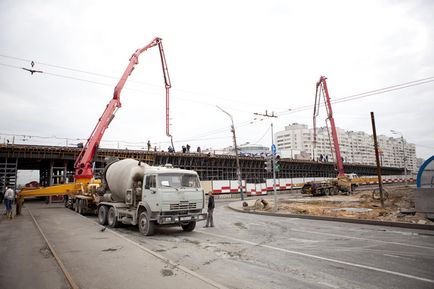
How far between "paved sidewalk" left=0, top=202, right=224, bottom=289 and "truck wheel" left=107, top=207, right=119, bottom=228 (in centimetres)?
242

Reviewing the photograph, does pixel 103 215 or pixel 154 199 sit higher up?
pixel 154 199

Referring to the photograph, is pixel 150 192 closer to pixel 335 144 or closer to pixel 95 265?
pixel 95 265

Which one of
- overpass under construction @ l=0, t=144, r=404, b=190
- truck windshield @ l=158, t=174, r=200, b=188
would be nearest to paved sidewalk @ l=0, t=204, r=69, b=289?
truck windshield @ l=158, t=174, r=200, b=188

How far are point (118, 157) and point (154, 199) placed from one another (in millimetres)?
12129

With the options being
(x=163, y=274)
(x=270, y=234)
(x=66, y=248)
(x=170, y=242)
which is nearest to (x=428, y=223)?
(x=270, y=234)

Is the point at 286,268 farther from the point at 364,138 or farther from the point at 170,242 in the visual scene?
the point at 364,138

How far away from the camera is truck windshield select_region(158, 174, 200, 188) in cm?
1061

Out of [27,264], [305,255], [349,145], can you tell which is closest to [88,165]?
[27,264]

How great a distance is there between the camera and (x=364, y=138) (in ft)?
580

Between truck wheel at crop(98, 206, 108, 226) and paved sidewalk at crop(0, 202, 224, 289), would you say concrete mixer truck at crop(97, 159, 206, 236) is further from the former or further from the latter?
paved sidewalk at crop(0, 202, 224, 289)

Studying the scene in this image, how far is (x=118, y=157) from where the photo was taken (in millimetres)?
21094

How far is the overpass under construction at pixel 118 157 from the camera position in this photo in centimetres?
2961

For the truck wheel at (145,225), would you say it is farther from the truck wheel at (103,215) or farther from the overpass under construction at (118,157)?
the overpass under construction at (118,157)

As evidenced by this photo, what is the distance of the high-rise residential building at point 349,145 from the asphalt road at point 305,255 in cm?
14787
